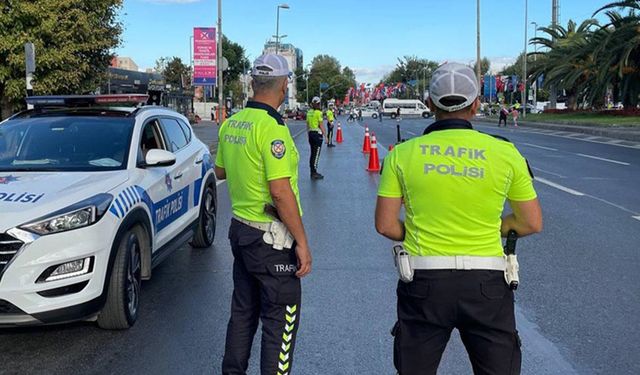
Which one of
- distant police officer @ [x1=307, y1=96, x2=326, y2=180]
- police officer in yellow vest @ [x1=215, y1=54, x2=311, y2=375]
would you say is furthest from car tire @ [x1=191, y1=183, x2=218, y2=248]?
distant police officer @ [x1=307, y1=96, x2=326, y2=180]

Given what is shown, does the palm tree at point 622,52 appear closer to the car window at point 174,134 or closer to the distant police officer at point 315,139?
the distant police officer at point 315,139

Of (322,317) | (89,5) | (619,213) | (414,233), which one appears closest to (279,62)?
(414,233)

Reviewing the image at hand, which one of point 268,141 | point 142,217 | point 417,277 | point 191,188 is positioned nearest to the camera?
point 417,277

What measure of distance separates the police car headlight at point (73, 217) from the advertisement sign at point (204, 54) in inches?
949

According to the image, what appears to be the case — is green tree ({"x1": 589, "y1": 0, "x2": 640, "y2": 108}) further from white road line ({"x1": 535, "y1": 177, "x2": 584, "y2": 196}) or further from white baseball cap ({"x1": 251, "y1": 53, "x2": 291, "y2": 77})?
white baseball cap ({"x1": 251, "y1": 53, "x2": 291, "y2": 77})

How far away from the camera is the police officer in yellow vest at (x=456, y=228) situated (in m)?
2.53

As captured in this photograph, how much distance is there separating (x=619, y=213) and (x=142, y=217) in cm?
765

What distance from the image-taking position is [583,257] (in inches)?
279

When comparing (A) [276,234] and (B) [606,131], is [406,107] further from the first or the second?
(A) [276,234]

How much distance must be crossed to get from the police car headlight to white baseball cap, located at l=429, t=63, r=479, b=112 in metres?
2.67

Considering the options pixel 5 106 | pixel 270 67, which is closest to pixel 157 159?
pixel 270 67

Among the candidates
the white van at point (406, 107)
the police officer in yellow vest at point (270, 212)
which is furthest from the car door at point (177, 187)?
the white van at point (406, 107)

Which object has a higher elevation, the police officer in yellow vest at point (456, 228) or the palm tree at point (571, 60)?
the palm tree at point (571, 60)

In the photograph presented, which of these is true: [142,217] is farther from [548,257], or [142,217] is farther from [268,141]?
[548,257]
